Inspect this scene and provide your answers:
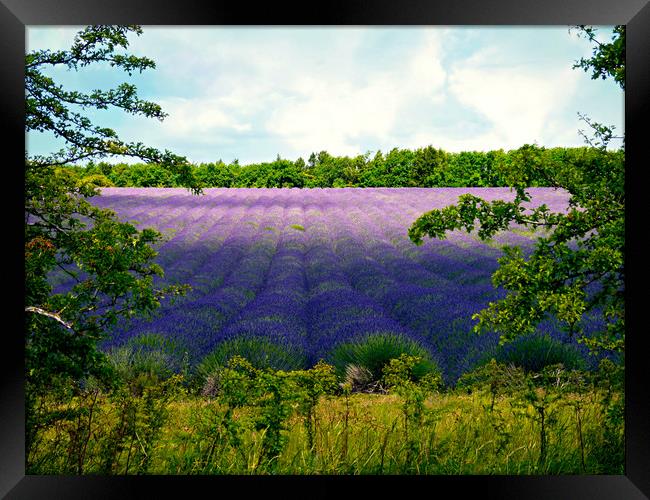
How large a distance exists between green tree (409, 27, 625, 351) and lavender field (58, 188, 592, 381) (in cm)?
93

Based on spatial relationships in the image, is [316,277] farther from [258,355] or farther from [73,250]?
[73,250]

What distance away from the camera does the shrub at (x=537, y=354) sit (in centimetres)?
334

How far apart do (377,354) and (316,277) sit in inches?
100

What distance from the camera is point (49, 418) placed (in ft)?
8.20

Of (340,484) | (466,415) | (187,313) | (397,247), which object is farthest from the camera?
(397,247)

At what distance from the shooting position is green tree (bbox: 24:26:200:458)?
2.44 metres

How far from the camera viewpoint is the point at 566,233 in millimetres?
2613

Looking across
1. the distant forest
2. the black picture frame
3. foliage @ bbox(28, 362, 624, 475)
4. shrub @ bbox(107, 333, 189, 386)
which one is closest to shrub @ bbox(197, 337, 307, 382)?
shrub @ bbox(107, 333, 189, 386)

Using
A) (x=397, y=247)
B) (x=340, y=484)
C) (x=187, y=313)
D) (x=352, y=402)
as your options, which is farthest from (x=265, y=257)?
(x=340, y=484)

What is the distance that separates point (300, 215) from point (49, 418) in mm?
8332
